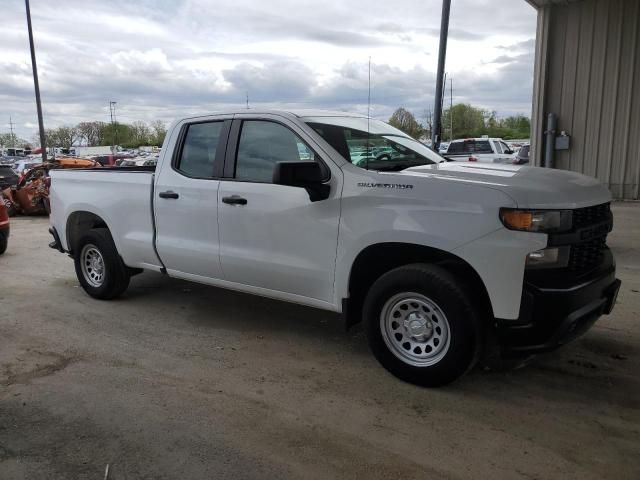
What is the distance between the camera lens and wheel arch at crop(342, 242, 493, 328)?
12.4 feet

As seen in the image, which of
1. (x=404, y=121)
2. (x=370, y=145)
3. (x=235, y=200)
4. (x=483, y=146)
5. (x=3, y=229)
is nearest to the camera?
(x=370, y=145)

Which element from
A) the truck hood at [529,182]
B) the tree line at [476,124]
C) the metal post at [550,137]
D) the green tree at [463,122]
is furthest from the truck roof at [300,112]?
the green tree at [463,122]

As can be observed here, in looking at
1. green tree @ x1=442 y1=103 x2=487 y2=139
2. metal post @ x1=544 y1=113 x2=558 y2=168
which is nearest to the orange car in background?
metal post @ x1=544 y1=113 x2=558 y2=168

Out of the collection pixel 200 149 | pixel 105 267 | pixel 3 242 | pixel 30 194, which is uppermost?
pixel 200 149

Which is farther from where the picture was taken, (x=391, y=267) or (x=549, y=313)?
(x=391, y=267)

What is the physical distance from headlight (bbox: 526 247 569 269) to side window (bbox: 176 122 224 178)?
111 inches

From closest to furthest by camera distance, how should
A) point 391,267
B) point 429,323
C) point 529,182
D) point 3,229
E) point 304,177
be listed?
1. point 529,182
2. point 429,323
3. point 304,177
4. point 391,267
5. point 3,229

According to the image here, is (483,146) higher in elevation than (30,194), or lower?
higher

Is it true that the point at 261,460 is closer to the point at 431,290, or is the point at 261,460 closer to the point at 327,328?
the point at 431,290

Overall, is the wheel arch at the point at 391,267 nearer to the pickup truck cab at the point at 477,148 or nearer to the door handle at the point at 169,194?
the door handle at the point at 169,194

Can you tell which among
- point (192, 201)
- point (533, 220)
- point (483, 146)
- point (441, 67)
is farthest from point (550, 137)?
point (533, 220)

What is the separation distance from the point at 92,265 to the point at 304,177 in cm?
356

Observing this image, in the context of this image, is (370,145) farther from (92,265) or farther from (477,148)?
(477,148)

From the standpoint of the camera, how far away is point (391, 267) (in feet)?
14.0
